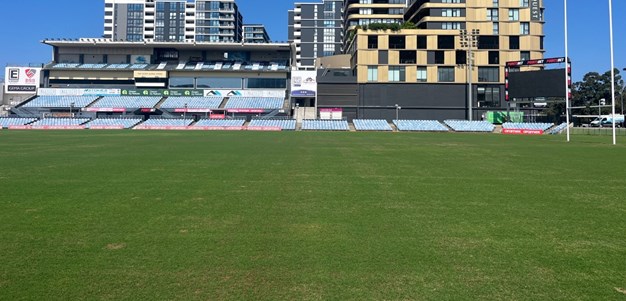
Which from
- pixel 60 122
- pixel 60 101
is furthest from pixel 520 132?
pixel 60 101

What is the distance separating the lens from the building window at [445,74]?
241ft

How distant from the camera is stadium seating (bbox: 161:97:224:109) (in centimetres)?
7974

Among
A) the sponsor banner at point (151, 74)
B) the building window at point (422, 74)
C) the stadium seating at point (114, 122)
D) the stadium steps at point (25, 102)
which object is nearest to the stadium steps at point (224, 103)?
the sponsor banner at point (151, 74)

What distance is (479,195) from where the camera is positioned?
1073cm

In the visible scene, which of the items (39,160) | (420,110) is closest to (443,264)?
(39,160)

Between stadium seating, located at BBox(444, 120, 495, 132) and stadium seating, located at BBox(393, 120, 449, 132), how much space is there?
1419 mm

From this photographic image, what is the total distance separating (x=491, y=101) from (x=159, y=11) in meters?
99.6

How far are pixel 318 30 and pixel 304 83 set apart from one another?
190 feet

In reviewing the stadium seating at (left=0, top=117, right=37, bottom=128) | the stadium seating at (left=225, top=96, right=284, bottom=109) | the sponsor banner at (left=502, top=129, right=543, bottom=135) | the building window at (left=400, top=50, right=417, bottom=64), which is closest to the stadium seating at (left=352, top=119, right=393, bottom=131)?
the building window at (left=400, top=50, right=417, bottom=64)

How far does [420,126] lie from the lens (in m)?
68.7

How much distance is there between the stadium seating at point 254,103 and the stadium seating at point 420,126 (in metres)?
22.3

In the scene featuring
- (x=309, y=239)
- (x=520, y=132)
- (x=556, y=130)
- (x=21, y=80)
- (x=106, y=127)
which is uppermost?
(x=21, y=80)

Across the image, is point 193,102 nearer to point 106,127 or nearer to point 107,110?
point 107,110

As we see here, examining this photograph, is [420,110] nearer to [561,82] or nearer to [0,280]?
[561,82]
